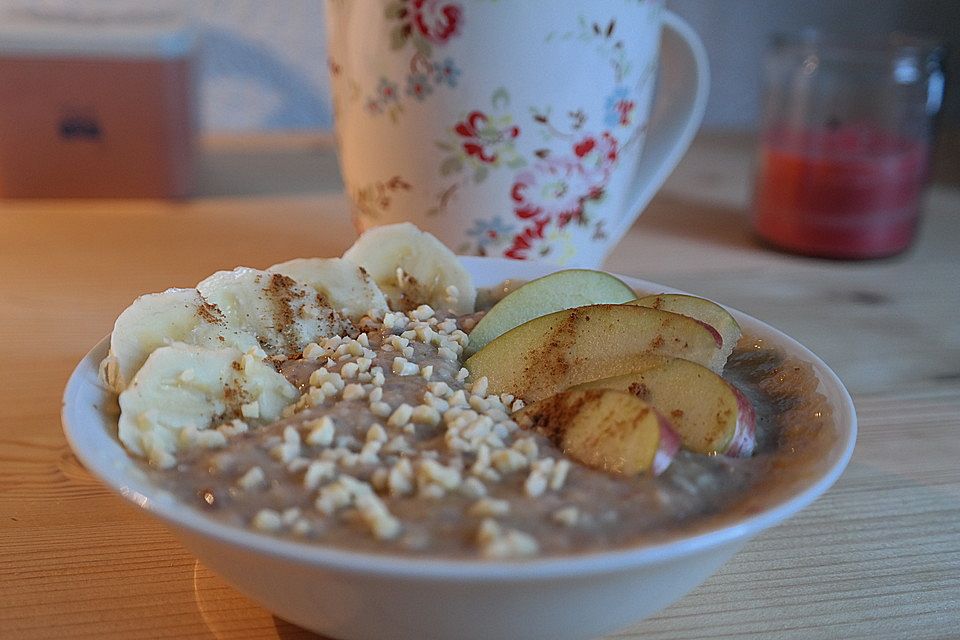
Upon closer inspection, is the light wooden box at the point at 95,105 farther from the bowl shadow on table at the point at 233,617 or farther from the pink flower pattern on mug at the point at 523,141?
the bowl shadow on table at the point at 233,617

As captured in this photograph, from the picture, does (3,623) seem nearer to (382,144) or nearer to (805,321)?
(382,144)

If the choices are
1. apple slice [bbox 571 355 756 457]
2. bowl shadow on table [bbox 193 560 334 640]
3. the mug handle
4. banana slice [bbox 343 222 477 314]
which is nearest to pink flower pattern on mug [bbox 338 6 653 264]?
the mug handle

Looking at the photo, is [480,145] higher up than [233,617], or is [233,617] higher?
[480,145]

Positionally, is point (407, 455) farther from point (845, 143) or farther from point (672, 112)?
point (845, 143)

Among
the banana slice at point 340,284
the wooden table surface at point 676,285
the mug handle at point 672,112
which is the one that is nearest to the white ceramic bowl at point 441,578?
the wooden table surface at point 676,285

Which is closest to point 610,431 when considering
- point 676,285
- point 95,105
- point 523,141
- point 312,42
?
point 523,141
